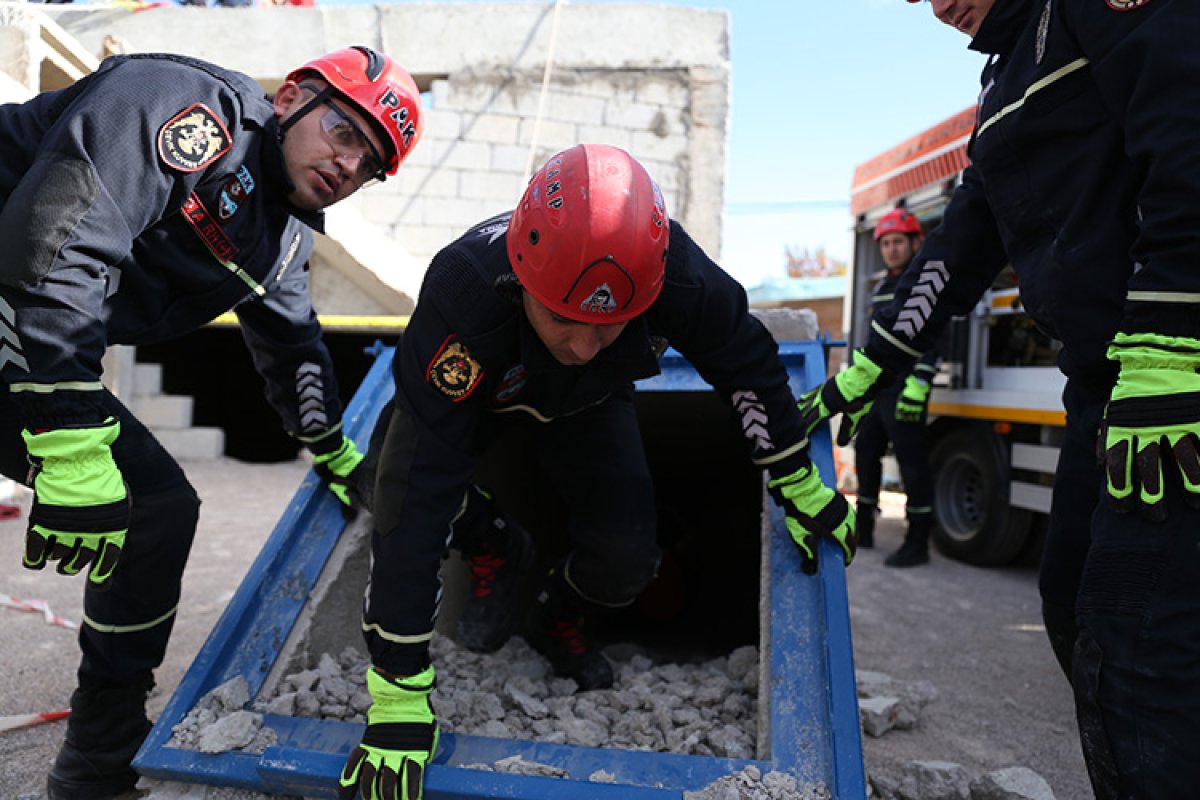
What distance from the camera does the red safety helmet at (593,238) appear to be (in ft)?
5.98

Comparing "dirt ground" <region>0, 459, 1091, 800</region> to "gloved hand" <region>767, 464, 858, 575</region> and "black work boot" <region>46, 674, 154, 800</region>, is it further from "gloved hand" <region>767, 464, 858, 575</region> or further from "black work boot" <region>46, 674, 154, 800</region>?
"gloved hand" <region>767, 464, 858, 575</region>

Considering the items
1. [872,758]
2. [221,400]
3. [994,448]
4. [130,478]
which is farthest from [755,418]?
[221,400]

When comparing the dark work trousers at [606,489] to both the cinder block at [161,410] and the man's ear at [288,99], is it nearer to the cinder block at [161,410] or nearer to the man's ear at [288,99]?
the man's ear at [288,99]

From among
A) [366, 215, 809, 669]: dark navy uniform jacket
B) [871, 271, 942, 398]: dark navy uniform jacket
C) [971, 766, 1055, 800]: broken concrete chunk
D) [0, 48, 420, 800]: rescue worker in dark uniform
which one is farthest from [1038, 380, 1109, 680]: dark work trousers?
[871, 271, 942, 398]: dark navy uniform jacket

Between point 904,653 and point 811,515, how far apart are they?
6.22 feet

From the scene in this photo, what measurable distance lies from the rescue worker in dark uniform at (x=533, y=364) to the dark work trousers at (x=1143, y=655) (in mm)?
856

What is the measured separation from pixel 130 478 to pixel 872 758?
7.39 feet

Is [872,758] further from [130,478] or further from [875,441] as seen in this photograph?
[875,441]

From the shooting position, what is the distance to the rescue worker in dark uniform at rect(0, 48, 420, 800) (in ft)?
5.74

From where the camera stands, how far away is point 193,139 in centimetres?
196

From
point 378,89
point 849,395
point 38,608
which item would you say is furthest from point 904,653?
point 38,608

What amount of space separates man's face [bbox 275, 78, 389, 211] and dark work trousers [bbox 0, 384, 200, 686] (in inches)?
29.0

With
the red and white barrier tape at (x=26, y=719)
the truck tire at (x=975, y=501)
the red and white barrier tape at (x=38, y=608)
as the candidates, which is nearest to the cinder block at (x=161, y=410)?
the red and white barrier tape at (x=38, y=608)

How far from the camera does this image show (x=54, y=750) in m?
2.43
